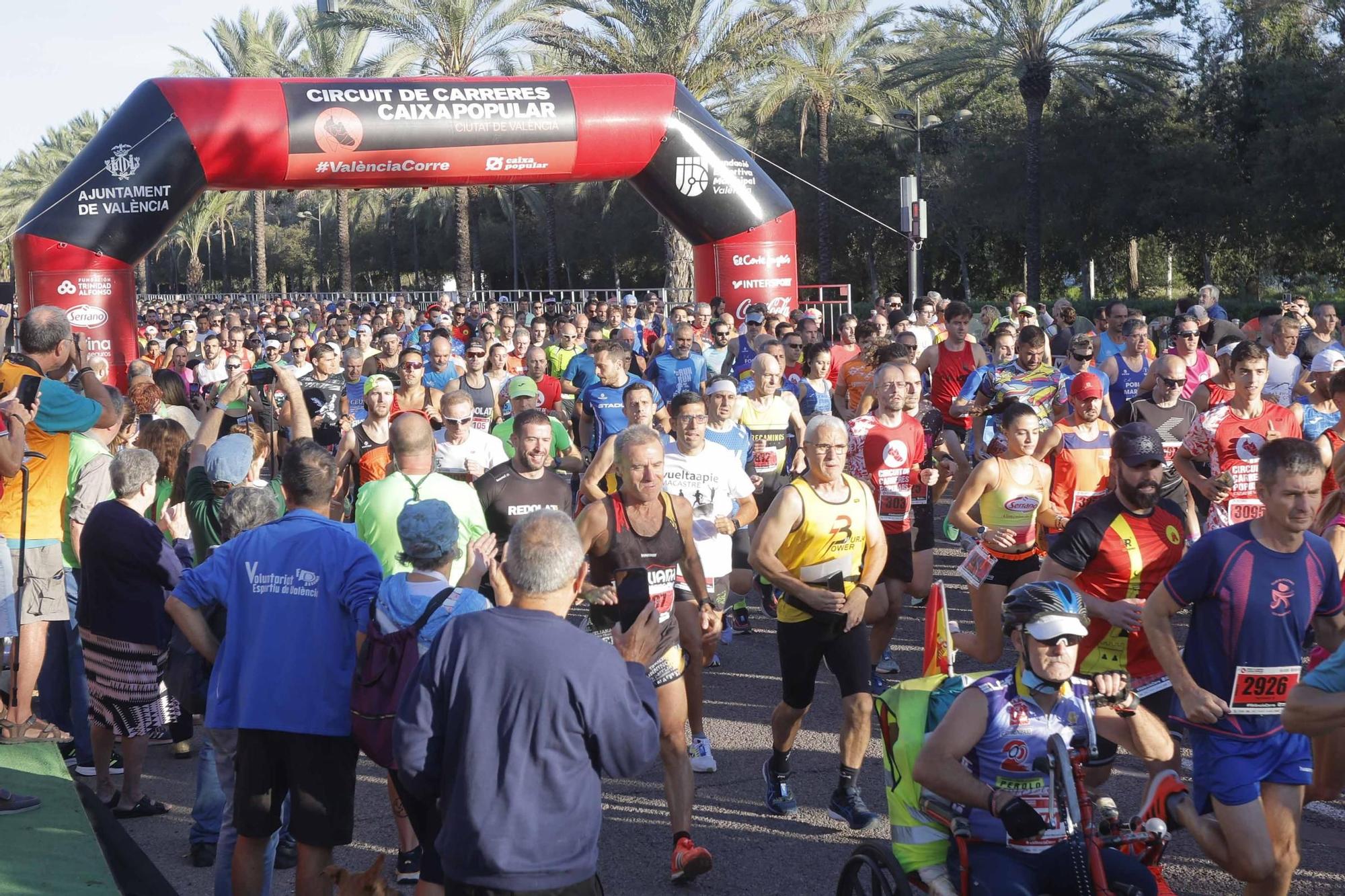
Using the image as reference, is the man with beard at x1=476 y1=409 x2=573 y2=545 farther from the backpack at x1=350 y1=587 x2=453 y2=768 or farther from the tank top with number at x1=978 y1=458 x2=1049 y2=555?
the backpack at x1=350 y1=587 x2=453 y2=768

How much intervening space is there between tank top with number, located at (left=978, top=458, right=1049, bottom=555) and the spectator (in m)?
3.47

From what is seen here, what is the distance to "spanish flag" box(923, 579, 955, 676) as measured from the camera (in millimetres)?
4371

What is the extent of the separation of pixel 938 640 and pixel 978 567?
2.16 meters

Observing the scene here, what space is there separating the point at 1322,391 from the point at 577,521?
4.63 m

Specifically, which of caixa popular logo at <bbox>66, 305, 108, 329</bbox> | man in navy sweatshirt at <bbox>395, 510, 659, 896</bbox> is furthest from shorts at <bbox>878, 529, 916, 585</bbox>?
caixa popular logo at <bbox>66, 305, 108, 329</bbox>

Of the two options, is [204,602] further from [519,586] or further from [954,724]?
[954,724]

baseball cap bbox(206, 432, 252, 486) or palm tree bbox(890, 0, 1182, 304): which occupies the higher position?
palm tree bbox(890, 0, 1182, 304)

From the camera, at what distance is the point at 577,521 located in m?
5.51

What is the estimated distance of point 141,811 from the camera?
577 centimetres

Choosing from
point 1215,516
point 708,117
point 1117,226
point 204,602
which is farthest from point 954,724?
point 1117,226

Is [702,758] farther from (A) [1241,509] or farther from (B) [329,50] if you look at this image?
(B) [329,50]

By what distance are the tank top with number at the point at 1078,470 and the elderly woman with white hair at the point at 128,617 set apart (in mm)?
4223

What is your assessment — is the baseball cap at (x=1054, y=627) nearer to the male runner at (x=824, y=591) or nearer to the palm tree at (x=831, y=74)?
the male runner at (x=824, y=591)

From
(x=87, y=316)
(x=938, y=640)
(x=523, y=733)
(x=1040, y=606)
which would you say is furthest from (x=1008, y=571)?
(x=87, y=316)
